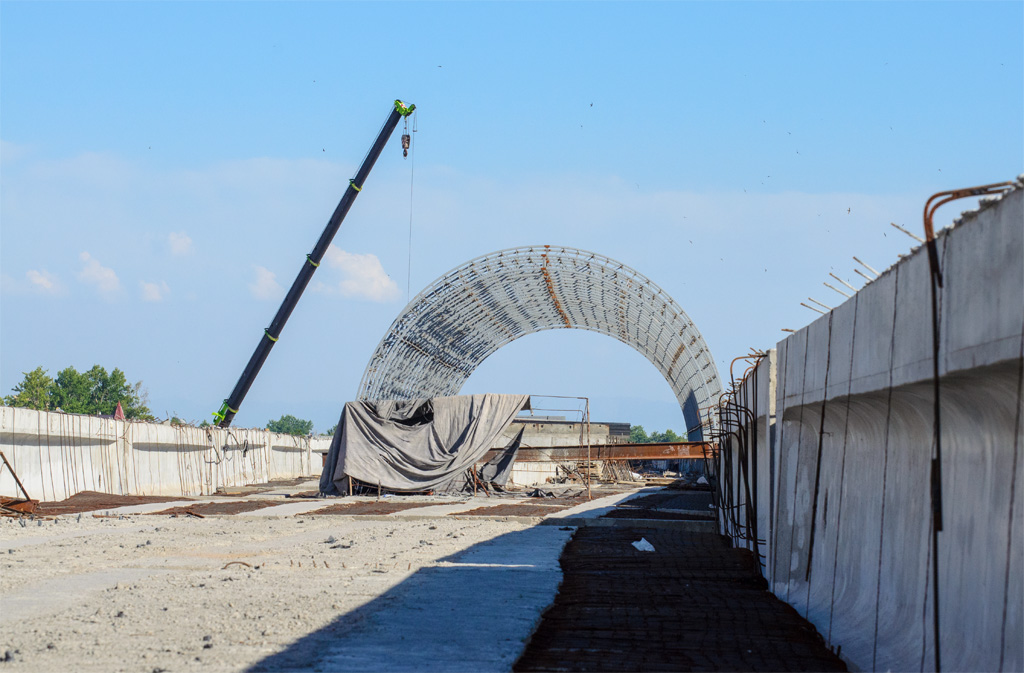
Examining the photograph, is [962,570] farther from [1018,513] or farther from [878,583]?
[878,583]

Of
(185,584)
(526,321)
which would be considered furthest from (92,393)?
(185,584)

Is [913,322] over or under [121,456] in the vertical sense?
over

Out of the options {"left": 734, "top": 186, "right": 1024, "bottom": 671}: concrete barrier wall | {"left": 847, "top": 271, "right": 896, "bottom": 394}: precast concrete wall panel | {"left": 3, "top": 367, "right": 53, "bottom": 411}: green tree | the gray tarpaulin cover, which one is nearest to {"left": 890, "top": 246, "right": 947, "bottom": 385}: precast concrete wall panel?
{"left": 734, "top": 186, "right": 1024, "bottom": 671}: concrete barrier wall

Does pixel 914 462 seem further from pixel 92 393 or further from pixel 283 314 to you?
pixel 92 393

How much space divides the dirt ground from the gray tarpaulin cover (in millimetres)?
10735

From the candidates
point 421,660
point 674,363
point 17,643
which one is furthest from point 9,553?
point 674,363

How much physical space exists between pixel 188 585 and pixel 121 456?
808 inches

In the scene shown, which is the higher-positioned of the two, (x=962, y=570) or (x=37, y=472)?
(x=962, y=570)

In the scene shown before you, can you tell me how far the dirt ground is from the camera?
23.1 ft

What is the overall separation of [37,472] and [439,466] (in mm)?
11037

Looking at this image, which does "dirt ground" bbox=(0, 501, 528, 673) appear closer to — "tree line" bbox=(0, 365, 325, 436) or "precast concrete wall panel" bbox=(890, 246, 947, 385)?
"precast concrete wall panel" bbox=(890, 246, 947, 385)

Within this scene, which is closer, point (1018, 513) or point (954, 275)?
point (1018, 513)

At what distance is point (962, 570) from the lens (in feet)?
17.3

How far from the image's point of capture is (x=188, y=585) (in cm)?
1012
